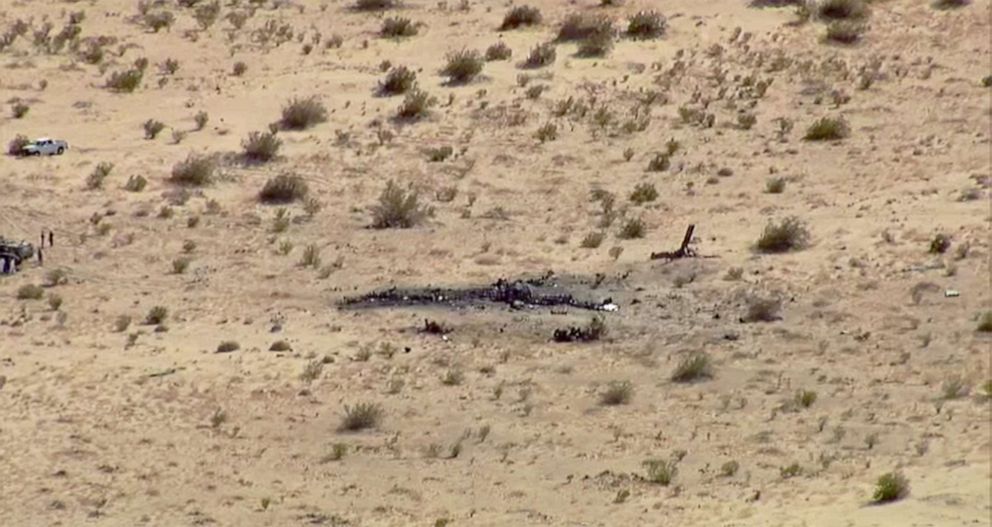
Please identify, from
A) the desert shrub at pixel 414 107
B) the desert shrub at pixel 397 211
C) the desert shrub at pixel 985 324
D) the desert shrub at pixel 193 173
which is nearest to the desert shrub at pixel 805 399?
the desert shrub at pixel 985 324

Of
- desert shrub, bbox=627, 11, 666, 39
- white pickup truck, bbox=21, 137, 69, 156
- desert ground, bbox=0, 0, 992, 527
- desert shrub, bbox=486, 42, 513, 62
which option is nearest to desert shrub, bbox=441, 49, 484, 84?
desert ground, bbox=0, 0, 992, 527

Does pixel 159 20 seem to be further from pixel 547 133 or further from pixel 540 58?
pixel 547 133

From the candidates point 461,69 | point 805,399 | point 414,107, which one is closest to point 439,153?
point 414,107

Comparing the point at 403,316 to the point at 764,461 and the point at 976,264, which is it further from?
the point at 976,264

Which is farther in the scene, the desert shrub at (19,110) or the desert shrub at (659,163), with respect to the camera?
the desert shrub at (19,110)

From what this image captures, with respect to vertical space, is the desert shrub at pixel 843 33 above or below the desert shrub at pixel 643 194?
below

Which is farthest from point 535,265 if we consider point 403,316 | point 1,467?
point 1,467

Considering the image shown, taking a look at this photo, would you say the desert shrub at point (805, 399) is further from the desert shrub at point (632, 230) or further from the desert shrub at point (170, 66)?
the desert shrub at point (170, 66)

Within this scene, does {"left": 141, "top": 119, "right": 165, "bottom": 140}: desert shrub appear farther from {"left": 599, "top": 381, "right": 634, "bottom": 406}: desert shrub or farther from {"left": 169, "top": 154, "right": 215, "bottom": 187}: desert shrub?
{"left": 599, "top": 381, "right": 634, "bottom": 406}: desert shrub
